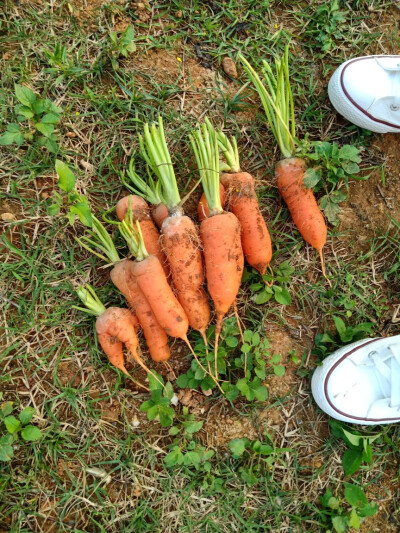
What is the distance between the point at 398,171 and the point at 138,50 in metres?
1.80

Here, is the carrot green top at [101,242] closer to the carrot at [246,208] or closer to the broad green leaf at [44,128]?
the broad green leaf at [44,128]

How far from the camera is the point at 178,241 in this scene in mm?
2230

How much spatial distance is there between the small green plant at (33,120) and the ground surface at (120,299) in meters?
0.10

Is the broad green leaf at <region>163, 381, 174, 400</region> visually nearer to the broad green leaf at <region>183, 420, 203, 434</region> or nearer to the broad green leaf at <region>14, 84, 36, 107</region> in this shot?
the broad green leaf at <region>183, 420, 203, 434</region>

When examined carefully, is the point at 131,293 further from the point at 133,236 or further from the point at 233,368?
the point at 233,368

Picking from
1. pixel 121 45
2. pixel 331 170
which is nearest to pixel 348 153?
pixel 331 170

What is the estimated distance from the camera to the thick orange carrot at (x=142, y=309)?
2.30 m

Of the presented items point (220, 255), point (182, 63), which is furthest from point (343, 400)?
point (182, 63)

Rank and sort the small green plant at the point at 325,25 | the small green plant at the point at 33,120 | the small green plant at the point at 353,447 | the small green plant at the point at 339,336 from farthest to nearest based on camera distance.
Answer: the small green plant at the point at 325,25 → the small green plant at the point at 339,336 → the small green plant at the point at 353,447 → the small green plant at the point at 33,120

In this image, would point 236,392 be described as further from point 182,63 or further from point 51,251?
point 182,63

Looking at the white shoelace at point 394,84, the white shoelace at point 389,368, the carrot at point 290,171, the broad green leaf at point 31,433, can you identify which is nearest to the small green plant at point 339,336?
the white shoelace at point 389,368

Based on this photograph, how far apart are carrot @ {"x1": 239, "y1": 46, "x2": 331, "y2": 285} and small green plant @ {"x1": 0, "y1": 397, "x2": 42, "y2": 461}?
185 cm

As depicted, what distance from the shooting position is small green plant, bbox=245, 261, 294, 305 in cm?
245

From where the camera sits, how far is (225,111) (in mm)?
2582
